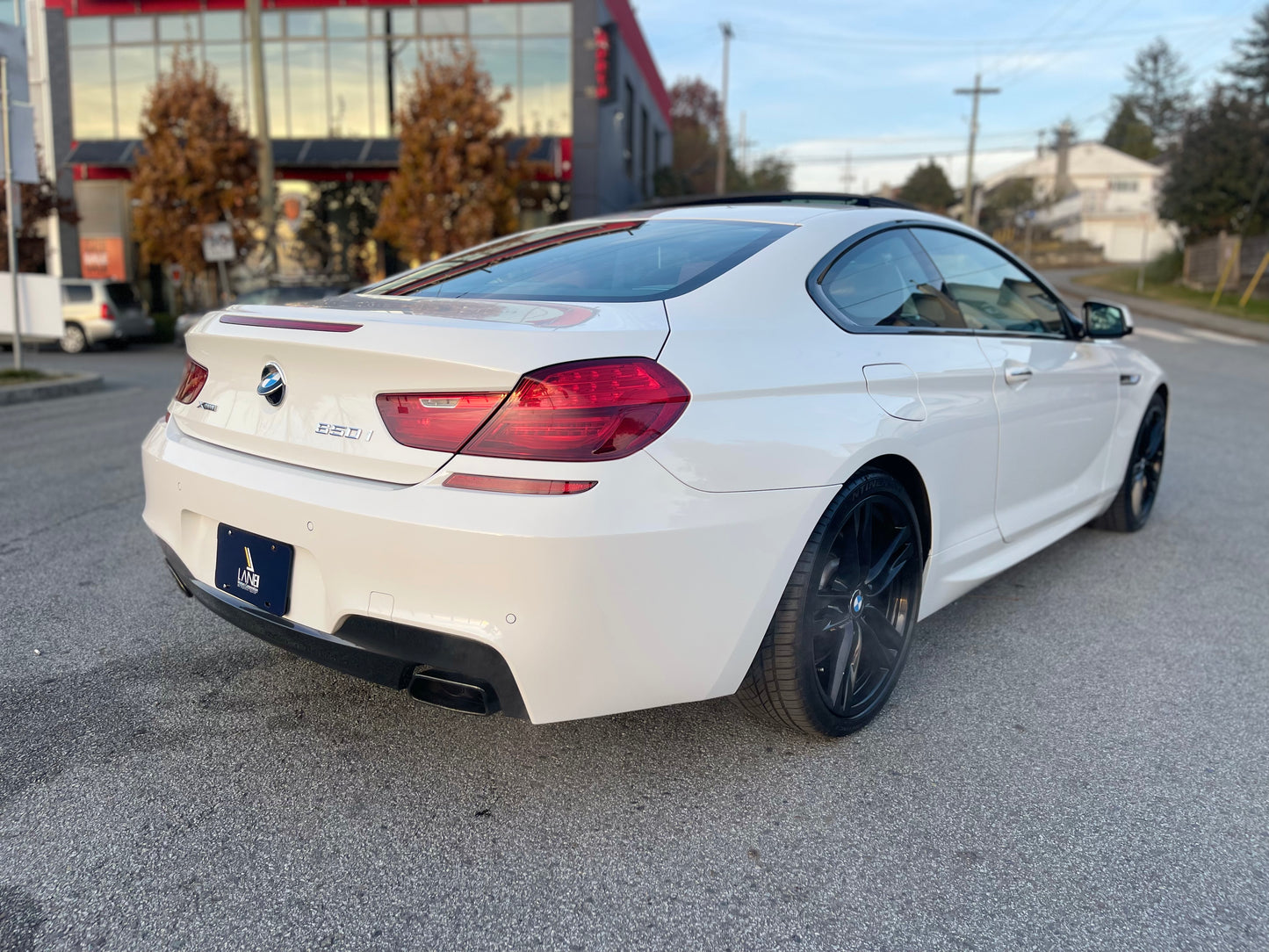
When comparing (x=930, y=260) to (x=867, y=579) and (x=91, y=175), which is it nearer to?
(x=867, y=579)

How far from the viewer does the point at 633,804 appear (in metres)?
2.40

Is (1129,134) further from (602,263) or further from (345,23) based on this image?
(602,263)

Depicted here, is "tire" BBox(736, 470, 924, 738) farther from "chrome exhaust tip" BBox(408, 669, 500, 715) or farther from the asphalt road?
"chrome exhaust tip" BBox(408, 669, 500, 715)

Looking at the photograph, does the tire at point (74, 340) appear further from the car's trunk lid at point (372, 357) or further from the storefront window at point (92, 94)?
the car's trunk lid at point (372, 357)

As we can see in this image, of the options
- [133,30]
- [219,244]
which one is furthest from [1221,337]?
[133,30]

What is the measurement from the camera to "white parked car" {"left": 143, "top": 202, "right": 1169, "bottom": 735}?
2055mm

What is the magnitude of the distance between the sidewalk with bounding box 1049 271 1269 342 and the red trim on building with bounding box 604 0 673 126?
49.0 feet

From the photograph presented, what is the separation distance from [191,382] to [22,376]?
10.7m

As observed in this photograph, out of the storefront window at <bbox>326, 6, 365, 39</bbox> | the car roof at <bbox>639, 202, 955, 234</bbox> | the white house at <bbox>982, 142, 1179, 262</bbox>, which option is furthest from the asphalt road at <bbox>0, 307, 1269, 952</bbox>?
the white house at <bbox>982, 142, 1179, 262</bbox>

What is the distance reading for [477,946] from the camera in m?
1.88

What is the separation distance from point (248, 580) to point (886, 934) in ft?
5.42

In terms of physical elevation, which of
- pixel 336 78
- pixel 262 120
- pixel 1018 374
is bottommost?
pixel 1018 374

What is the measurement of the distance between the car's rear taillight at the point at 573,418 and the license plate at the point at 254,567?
594 mm

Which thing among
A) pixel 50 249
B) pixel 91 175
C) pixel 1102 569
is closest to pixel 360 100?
pixel 91 175
